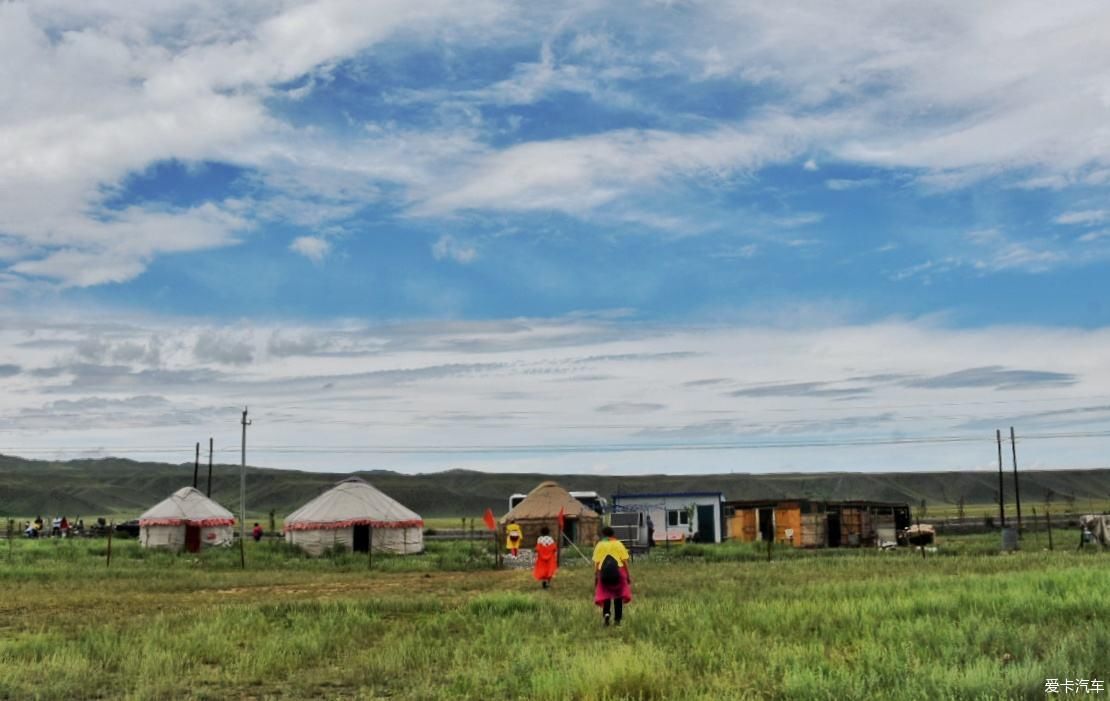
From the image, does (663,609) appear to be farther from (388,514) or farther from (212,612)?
(388,514)

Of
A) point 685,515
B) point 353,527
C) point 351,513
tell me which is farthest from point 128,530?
point 685,515

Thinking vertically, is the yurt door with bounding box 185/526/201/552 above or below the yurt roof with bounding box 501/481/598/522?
below

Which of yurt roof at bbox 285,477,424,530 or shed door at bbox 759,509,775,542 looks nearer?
yurt roof at bbox 285,477,424,530

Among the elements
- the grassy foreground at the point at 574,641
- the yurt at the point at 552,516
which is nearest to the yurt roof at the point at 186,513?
the yurt at the point at 552,516

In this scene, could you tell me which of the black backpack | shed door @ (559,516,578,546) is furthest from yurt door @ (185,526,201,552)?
the black backpack

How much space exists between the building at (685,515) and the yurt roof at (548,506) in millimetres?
3413

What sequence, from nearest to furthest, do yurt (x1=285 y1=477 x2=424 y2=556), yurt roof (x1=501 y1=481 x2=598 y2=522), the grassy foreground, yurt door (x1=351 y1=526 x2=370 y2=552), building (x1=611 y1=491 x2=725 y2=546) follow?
the grassy foreground → yurt (x1=285 y1=477 x2=424 y2=556) → yurt door (x1=351 y1=526 x2=370 y2=552) → yurt roof (x1=501 y1=481 x2=598 y2=522) → building (x1=611 y1=491 x2=725 y2=546)

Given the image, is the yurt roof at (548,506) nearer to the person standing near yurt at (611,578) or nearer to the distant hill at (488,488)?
the person standing near yurt at (611,578)

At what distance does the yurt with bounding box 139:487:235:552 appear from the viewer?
4578 centimetres

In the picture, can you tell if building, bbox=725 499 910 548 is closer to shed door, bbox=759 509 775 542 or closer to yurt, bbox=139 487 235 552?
shed door, bbox=759 509 775 542

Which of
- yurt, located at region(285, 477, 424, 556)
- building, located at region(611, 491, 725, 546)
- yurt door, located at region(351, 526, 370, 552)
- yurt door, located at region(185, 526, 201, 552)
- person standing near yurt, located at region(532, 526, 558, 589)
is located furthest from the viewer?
building, located at region(611, 491, 725, 546)

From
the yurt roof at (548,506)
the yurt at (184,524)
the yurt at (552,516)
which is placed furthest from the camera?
the yurt roof at (548,506)

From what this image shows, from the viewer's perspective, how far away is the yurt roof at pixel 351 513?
145ft

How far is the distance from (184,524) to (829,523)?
28026 millimetres
